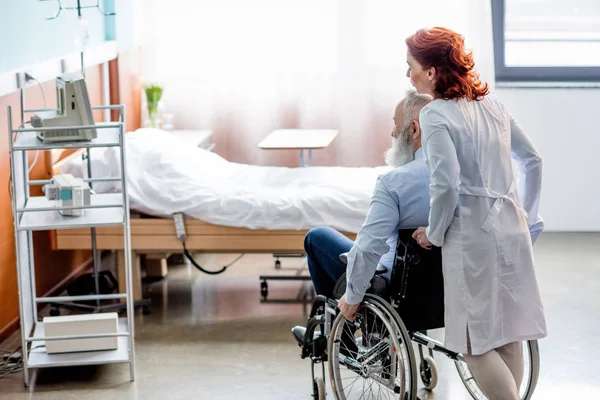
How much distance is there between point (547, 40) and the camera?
5.84 m

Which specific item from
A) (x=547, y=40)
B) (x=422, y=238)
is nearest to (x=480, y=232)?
(x=422, y=238)

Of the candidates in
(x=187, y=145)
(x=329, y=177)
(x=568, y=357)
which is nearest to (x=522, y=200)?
(x=568, y=357)

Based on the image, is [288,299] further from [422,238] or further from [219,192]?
[422,238]

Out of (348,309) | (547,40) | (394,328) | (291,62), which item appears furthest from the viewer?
(547,40)

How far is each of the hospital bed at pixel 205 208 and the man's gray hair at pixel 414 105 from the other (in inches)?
51.7

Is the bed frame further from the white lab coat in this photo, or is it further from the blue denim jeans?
the white lab coat

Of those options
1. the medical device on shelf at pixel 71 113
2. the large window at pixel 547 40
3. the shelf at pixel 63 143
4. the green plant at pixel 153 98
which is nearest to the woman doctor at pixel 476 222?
the shelf at pixel 63 143

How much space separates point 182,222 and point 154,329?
19.1 inches

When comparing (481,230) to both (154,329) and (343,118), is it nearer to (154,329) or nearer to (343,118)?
(154,329)

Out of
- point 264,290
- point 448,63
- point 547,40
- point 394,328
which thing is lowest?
point 264,290

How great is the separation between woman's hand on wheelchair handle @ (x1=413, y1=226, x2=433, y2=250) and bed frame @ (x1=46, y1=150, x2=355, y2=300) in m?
1.49

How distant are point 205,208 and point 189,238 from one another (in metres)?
0.16

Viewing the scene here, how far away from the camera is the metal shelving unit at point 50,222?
3.27 meters

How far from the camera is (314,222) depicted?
403cm
